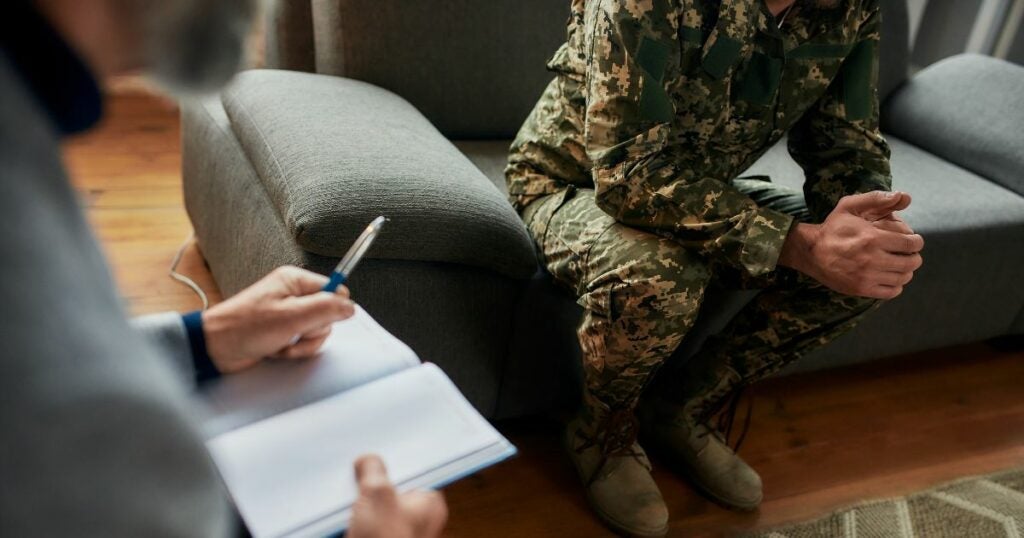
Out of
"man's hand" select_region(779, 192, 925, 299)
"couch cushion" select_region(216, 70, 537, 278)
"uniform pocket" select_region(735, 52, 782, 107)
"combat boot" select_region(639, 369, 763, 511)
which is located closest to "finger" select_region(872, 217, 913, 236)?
"man's hand" select_region(779, 192, 925, 299)

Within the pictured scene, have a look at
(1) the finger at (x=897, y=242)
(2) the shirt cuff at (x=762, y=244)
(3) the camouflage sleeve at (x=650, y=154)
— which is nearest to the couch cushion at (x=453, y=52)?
(3) the camouflage sleeve at (x=650, y=154)

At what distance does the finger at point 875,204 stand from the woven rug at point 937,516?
536 mm

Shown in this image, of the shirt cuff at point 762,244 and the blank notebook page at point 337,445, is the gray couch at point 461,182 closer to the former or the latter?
the shirt cuff at point 762,244

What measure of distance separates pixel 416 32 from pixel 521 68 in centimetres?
23

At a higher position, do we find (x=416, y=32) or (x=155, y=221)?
(x=416, y=32)

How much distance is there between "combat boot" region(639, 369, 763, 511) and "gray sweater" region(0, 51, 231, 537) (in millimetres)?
1114

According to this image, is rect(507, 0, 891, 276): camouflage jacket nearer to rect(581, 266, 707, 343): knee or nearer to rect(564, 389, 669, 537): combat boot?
rect(581, 266, 707, 343): knee

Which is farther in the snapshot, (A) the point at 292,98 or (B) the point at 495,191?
(A) the point at 292,98

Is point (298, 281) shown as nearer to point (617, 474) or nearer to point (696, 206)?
point (696, 206)

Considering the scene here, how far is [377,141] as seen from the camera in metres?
1.21

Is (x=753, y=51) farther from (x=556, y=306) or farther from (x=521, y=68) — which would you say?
(x=521, y=68)

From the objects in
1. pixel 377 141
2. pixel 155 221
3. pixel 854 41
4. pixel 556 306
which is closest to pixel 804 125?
pixel 854 41

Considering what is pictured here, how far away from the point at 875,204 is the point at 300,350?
798 millimetres

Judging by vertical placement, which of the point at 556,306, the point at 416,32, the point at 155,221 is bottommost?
the point at 155,221
